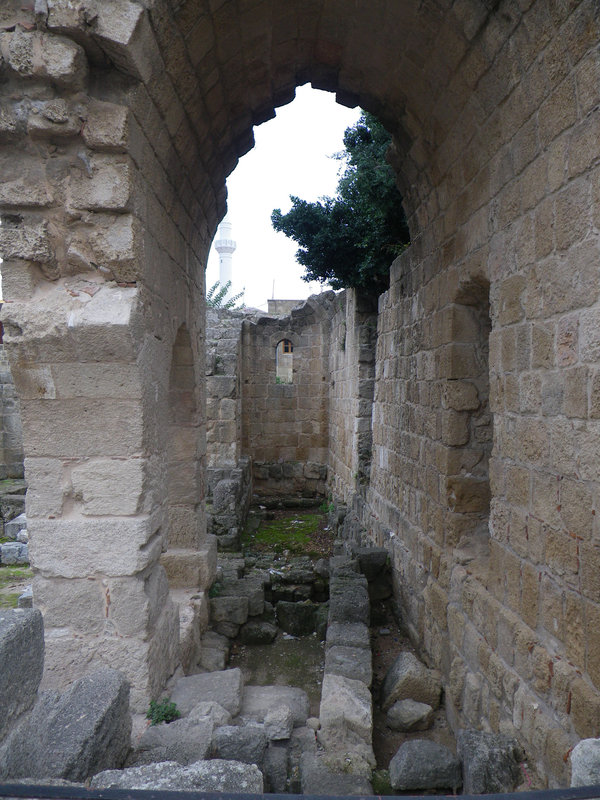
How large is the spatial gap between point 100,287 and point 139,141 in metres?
0.85

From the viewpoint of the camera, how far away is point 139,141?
10.2 feet

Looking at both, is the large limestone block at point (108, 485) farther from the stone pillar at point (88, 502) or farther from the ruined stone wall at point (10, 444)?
the ruined stone wall at point (10, 444)

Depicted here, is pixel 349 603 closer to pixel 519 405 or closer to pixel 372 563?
pixel 372 563

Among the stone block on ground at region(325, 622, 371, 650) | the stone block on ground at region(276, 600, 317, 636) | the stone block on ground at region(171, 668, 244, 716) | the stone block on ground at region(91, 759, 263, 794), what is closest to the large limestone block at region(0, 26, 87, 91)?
the stone block on ground at region(91, 759, 263, 794)

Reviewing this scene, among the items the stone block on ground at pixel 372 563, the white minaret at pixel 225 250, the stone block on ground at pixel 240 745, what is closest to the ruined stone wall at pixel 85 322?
the stone block on ground at pixel 240 745

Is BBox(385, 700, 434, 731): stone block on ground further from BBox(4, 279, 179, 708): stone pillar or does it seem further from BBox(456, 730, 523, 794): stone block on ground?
BBox(4, 279, 179, 708): stone pillar

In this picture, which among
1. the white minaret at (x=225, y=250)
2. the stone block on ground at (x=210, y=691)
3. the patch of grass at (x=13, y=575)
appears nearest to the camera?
the stone block on ground at (x=210, y=691)

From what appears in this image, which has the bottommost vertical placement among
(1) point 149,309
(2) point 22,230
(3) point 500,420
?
(3) point 500,420

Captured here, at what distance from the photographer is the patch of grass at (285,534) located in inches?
350

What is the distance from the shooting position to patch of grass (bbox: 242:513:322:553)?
889cm

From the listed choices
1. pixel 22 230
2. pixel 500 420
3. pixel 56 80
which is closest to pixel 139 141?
pixel 56 80

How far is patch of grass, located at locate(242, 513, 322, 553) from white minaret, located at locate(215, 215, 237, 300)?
45.1 metres

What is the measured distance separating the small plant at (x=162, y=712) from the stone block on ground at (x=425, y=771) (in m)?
1.30

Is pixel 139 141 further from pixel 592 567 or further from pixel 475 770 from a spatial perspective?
pixel 475 770
